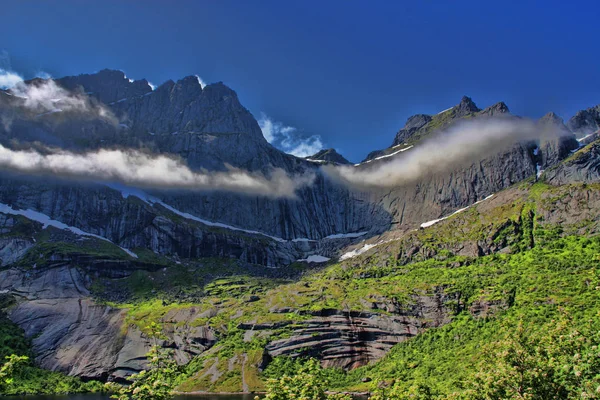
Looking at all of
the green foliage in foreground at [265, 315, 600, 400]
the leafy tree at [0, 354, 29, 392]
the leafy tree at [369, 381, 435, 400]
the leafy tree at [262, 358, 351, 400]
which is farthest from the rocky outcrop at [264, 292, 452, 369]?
the leafy tree at [0, 354, 29, 392]

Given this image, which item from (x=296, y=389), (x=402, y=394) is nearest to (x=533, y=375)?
(x=296, y=389)

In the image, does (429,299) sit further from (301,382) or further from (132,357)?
(301,382)

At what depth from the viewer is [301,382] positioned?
3616 centimetres

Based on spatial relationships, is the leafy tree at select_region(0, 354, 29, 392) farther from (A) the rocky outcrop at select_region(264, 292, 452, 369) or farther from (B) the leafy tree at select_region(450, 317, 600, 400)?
(A) the rocky outcrop at select_region(264, 292, 452, 369)

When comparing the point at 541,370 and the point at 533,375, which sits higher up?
the point at 541,370

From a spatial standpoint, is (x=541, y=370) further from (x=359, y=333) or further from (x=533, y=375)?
(x=359, y=333)

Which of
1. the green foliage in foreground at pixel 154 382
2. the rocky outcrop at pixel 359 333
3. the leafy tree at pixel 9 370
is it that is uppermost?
the leafy tree at pixel 9 370

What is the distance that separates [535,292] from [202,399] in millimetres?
123072

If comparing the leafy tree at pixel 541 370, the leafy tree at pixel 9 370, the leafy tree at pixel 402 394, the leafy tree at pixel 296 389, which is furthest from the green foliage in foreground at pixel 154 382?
the leafy tree at pixel 402 394

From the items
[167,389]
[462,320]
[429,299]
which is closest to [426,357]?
[462,320]

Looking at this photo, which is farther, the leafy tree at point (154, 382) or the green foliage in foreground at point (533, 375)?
the green foliage in foreground at point (533, 375)

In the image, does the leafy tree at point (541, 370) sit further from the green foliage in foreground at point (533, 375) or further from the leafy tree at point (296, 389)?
the leafy tree at point (296, 389)

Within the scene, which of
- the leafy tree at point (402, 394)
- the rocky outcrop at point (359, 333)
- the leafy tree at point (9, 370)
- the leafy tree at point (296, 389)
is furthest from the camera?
the rocky outcrop at point (359, 333)

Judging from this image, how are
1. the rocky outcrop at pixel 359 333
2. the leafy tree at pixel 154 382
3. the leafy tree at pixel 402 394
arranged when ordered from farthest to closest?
the rocky outcrop at pixel 359 333 < the leafy tree at pixel 402 394 < the leafy tree at pixel 154 382
